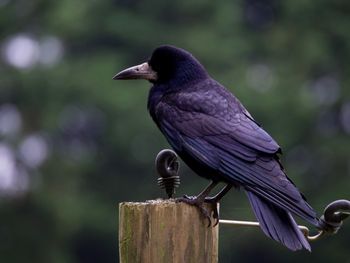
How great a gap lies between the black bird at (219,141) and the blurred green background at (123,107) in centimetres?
1513

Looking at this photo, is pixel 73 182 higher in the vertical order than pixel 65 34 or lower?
lower

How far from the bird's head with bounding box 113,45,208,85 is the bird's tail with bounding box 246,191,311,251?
1.28 m

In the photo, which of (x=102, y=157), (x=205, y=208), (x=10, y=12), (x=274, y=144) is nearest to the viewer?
(x=205, y=208)

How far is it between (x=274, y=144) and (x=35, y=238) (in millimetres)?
17168

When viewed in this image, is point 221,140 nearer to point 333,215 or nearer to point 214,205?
point 214,205

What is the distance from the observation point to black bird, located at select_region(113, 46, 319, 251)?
6.24m

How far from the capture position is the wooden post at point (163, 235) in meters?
5.65

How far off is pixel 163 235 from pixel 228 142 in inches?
49.9

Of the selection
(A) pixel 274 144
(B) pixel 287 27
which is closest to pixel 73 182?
(B) pixel 287 27

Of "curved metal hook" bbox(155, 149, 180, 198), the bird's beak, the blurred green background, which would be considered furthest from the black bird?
the blurred green background

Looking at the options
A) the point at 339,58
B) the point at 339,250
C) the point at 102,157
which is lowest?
the point at 339,250

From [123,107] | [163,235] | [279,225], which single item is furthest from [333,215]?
[123,107]

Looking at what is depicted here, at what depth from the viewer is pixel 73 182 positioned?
25.3 m

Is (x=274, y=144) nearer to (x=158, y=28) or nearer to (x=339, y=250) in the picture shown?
(x=339, y=250)
